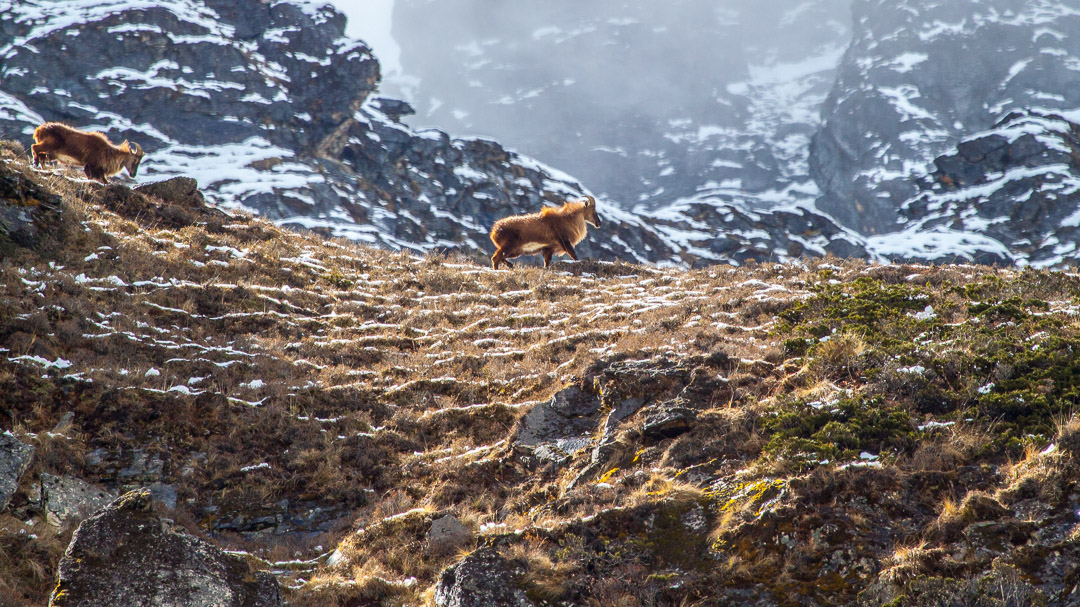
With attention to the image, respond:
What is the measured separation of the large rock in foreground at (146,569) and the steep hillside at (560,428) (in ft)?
2.15

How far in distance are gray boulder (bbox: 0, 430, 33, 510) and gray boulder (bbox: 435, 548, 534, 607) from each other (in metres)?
4.27

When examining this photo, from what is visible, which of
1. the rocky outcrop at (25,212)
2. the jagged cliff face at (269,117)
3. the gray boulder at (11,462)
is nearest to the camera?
the gray boulder at (11,462)

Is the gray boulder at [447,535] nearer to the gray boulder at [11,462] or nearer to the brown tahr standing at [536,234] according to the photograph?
the gray boulder at [11,462]

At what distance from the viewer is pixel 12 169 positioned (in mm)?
15500

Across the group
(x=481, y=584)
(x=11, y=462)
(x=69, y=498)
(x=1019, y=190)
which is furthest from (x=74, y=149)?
(x=1019, y=190)

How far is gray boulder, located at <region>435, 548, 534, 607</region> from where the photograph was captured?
5.93 metres

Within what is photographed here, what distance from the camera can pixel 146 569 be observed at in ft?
19.8

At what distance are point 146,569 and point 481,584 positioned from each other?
280 centimetres

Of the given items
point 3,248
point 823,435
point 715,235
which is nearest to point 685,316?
point 823,435

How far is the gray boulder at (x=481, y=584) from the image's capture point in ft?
19.5

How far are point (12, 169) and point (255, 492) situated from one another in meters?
11.6

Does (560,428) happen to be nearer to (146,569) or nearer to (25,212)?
(146,569)

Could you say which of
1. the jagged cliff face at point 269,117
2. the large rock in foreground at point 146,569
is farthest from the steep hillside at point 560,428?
the jagged cliff face at point 269,117

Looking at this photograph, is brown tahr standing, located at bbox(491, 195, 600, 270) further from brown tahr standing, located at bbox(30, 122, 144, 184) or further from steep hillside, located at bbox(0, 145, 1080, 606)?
brown tahr standing, located at bbox(30, 122, 144, 184)
